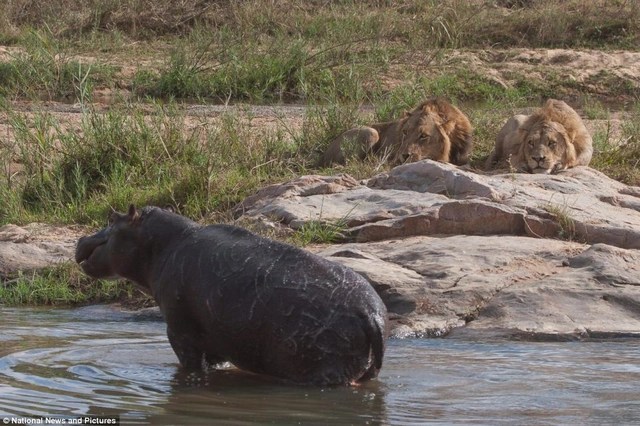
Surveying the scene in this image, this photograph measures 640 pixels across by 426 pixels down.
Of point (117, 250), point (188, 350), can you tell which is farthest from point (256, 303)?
point (117, 250)

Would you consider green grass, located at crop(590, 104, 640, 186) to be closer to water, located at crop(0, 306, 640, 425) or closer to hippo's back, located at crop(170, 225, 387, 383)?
water, located at crop(0, 306, 640, 425)

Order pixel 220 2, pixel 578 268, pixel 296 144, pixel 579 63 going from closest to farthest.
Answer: pixel 578 268
pixel 296 144
pixel 579 63
pixel 220 2

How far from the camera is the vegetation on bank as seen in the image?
39.2 feet

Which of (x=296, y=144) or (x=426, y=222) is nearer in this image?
(x=426, y=222)

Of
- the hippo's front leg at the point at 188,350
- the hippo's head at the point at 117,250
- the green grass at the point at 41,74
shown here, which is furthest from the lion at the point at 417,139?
the hippo's front leg at the point at 188,350

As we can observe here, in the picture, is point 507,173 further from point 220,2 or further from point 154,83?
point 220,2

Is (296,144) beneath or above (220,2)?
beneath

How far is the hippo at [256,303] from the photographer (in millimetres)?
6254

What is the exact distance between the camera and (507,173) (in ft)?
40.4

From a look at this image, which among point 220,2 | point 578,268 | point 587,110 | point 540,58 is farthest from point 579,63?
point 578,268

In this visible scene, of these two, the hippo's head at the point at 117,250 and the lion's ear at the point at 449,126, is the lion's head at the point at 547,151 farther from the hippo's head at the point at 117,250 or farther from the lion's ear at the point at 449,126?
the hippo's head at the point at 117,250

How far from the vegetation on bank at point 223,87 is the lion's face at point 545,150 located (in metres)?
0.67

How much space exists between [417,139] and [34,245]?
4.49 meters

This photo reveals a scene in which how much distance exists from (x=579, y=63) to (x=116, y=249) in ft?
49.6
